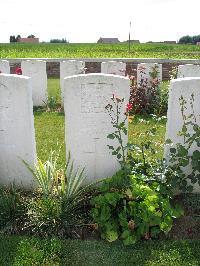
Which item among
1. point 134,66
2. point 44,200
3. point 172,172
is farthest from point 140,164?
point 134,66

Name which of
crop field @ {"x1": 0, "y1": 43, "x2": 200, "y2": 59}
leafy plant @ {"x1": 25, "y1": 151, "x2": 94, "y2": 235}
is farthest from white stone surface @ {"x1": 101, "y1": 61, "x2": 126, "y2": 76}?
crop field @ {"x1": 0, "y1": 43, "x2": 200, "y2": 59}

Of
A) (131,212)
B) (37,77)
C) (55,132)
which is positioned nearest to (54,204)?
(131,212)

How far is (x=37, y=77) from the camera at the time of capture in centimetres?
928

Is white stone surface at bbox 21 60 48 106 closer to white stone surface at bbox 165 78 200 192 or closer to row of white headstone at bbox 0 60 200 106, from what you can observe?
row of white headstone at bbox 0 60 200 106

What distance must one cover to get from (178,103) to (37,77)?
571 cm

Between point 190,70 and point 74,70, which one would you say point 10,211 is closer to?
point 74,70

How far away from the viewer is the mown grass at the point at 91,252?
3.52 meters

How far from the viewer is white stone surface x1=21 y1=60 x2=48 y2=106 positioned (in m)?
9.16

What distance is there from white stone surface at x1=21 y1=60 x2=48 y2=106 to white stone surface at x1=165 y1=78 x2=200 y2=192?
5486mm

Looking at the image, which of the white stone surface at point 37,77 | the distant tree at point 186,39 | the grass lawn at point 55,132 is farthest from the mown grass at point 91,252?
the distant tree at point 186,39

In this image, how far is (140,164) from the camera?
4.27 metres

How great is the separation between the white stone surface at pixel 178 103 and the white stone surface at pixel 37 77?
5486 millimetres

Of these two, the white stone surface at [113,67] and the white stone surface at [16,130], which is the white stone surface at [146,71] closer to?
the white stone surface at [113,67]

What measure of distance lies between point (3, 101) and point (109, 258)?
7.05 ft
